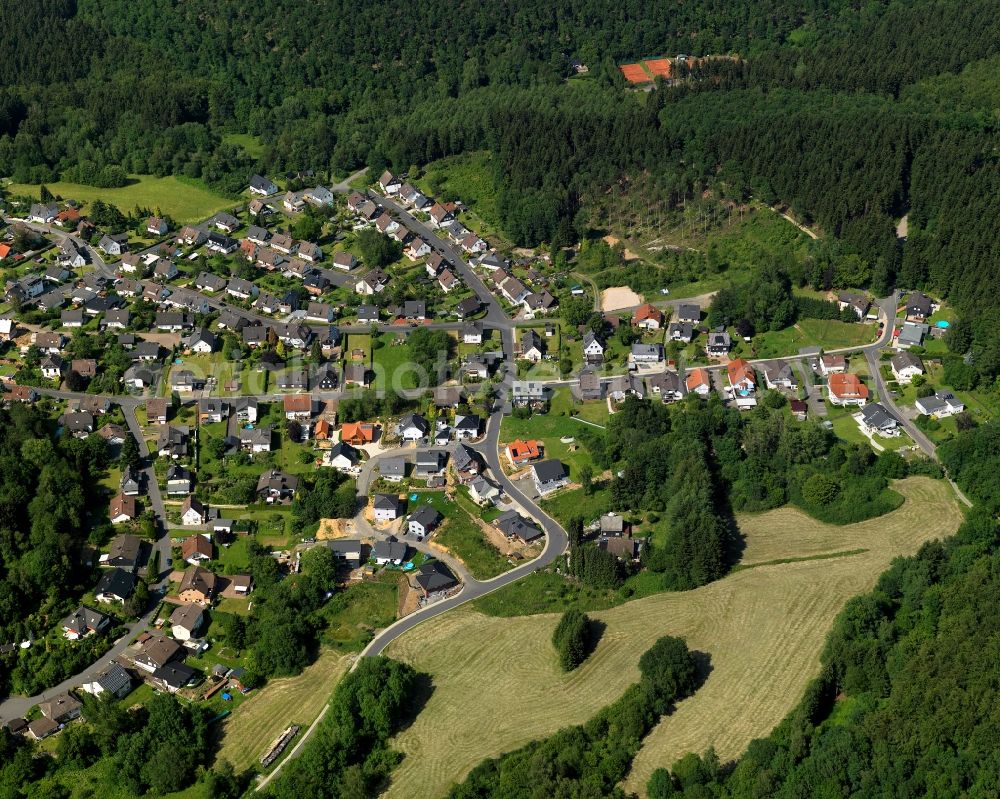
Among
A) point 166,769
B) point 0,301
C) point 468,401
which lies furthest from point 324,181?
point 166,769

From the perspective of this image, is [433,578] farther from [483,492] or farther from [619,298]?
[619,298]

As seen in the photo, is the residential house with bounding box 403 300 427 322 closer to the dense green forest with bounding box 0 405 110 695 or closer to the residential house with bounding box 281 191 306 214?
the residential house with bounding box 281 191 306 214

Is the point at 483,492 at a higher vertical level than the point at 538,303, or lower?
lower

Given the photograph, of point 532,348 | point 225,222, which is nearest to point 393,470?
point 532,348

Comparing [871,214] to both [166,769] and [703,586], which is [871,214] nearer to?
[703,586]

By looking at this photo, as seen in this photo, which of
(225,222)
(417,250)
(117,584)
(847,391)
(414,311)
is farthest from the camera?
(225,222)

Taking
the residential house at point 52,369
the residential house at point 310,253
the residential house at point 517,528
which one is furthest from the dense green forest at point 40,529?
the residential house at point 310,253

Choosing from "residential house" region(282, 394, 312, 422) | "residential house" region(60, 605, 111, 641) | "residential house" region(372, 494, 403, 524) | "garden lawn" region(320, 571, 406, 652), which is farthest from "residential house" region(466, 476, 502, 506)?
"residential house" region(60, 605, 111, 641)
